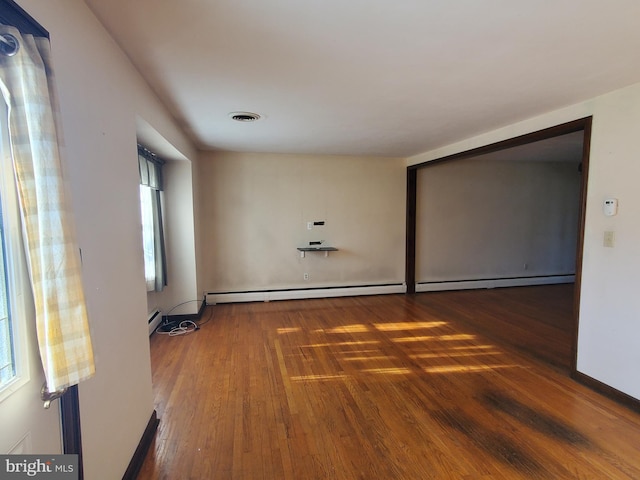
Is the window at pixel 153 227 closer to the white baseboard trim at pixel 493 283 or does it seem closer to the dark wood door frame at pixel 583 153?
the dark wood door frame at pixel 583 153

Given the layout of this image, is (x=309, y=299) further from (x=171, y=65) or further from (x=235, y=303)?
(x=171, y=65)

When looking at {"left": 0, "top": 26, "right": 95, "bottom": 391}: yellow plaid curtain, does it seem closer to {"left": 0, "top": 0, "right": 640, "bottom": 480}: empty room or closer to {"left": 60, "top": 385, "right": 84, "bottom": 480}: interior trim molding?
{"left": 0, "top": 0, "right": 640, "bottom": 480}: empty room

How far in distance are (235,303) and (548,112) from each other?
4751mm

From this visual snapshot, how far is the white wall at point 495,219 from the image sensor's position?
5922mm

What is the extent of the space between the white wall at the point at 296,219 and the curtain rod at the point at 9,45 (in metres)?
4.12

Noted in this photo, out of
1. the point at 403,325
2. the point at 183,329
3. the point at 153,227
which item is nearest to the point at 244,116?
the point at 153,227

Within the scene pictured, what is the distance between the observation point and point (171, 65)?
200 cm

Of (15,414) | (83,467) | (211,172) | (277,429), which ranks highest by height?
(211,172)

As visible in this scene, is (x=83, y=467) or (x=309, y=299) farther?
(x=309, y=299)

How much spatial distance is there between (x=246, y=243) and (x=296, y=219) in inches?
36.3

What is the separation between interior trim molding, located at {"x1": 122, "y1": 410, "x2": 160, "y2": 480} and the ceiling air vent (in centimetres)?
257

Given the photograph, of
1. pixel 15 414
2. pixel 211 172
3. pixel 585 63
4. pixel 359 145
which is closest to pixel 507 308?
pixel 359 145

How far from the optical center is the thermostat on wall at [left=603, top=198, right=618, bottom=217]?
2.52 m

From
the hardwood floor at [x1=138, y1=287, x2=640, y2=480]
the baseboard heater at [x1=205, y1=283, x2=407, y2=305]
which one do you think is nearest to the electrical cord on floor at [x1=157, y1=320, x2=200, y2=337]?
the hardwood floor at [x1=138, y1=287, x2=640, y2=480]
